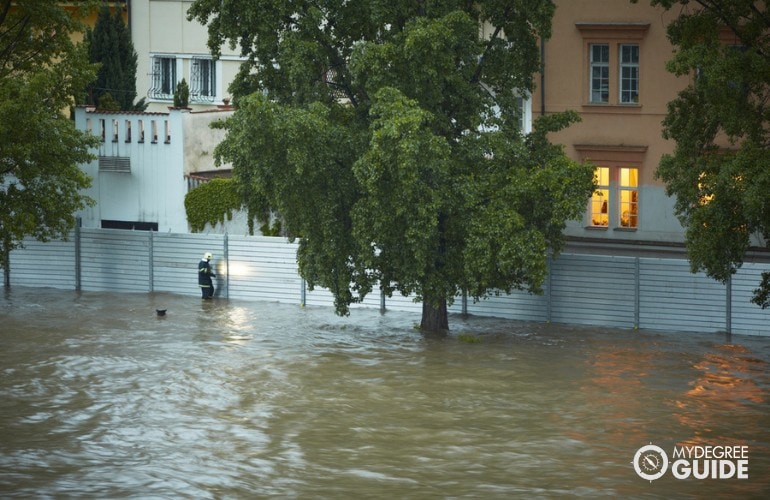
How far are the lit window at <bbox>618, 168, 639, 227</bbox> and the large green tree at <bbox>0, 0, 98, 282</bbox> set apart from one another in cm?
1731

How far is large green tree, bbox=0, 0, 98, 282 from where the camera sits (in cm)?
3531

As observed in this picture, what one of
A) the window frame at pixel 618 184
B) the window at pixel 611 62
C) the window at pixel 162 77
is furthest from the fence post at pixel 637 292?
the window at pixel 162 77

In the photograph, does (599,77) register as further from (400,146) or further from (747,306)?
(400,146)

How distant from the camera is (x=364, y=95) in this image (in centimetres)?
3072

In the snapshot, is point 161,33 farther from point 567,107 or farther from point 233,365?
point 233,365

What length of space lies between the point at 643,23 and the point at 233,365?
20.4m

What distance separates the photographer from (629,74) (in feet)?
141

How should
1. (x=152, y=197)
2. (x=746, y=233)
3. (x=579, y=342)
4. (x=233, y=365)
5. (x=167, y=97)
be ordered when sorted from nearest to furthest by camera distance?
1. (x=746, y=233)
2. (x=233, y=365)
3. (x=579, y=342)
4. (x=152, y=197)
5. (x=167, y=97)

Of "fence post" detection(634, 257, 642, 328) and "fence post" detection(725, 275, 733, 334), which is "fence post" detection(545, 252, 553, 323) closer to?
"fence post" detection(634, 257, 642, 328)

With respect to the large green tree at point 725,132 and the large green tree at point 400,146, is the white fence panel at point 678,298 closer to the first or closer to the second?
the large green tree at point 400,146

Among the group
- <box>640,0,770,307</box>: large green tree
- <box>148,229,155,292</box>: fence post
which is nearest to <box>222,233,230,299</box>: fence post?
<box>148,229,155,292</box>: fence post

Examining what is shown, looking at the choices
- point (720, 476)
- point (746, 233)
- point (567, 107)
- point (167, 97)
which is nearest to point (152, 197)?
point (167, 97)

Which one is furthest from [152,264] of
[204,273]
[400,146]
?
[400,146]

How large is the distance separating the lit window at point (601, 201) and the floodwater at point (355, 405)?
10932mm
